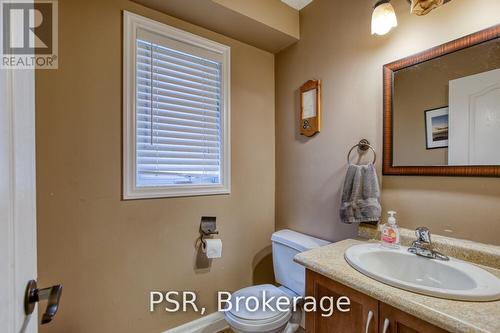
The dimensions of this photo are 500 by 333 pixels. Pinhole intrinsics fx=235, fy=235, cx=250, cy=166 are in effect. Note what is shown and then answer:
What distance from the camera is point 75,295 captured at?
4.20ft

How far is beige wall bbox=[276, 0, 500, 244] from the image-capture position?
104 centimetres

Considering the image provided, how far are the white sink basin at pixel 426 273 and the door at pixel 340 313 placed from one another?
100mm

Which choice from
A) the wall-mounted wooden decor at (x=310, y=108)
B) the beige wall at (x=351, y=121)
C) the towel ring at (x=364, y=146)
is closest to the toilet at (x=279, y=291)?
the beige wall at (x=351, y=121)

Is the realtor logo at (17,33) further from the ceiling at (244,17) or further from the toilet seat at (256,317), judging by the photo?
the toilet seat at (256,317)

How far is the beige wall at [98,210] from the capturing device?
1229mm

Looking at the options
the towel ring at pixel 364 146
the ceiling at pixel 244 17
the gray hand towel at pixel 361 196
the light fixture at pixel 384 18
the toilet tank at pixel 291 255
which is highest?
the ceiling at pixel 244 17

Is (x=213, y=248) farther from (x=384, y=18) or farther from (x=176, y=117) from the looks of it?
(x=384, y=18)

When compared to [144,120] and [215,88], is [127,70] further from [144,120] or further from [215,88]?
[215,88]

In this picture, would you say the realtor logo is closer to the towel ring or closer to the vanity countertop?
the vanity countertop

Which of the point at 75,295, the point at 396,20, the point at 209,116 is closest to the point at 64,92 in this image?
the point at 209,116

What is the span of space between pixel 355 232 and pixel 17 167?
1.54 m

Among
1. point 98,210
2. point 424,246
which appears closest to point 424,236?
point 424,246

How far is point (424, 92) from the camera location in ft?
3.92

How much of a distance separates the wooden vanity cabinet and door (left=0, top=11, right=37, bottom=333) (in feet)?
3.19
